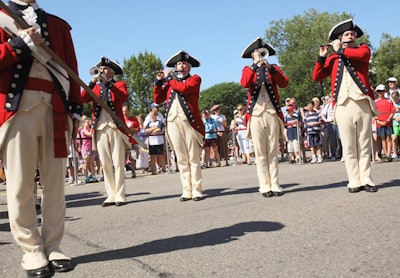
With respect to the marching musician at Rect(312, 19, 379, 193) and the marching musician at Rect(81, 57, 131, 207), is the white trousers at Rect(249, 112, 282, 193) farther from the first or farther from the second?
the marching musician at Rect(81, 57, 131, 207)

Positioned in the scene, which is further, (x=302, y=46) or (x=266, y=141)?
(x=302, y=46)

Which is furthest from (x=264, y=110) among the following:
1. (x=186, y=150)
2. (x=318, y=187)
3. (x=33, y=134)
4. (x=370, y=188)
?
(x=33, y=134)

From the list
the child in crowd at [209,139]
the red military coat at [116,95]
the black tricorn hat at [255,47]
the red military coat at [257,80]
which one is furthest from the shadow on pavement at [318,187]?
the child in crowd at [209,139]

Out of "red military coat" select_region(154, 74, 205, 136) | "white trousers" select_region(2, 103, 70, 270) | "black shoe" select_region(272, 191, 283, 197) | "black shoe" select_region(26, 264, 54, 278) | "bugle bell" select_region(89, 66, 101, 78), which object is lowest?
"black shoe" select_region(26, 264, 54, 278)

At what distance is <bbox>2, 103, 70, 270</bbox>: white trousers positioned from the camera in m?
3.56

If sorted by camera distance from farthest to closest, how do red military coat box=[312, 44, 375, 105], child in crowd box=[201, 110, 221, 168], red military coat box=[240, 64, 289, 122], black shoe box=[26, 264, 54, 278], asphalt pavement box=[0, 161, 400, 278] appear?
1. child in crowd box=[201, 110, 221, 168]
2. red military coat box=[240, 64, 289, 122]
3. red military coat box=[312, 44, 375, 105]
4. black shoe box=[26, 264, 54, 278]
5. asphalt pavement box=[0, 161, 400, 278]

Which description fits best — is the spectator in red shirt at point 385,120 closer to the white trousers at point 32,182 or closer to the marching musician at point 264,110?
the marching musician at point 264,110

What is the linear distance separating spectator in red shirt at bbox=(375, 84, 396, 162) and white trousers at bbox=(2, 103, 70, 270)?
994 cm

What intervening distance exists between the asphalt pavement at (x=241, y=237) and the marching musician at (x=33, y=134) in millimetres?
267

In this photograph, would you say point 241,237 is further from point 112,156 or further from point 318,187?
point 112,156

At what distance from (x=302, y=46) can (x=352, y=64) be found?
174 ft

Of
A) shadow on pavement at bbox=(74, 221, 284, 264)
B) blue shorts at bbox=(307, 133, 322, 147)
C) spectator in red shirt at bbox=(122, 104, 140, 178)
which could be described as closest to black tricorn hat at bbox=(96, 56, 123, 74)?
spectator in red shirt at bbox=(122, 104, 140, 178)

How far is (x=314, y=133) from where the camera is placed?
1372 cm

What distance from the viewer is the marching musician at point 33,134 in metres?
3.52
